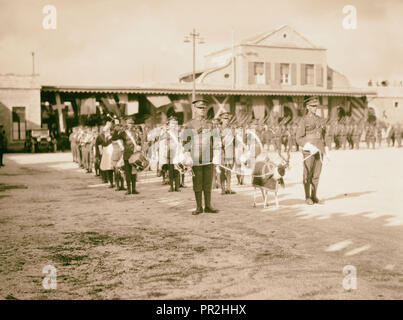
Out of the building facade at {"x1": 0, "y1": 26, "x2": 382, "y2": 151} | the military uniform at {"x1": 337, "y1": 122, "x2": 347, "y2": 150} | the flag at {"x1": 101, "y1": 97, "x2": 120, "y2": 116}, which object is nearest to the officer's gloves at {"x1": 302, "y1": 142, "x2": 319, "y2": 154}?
the building facade at {"x1": 0, "y1": 26, "x2": 382, "y2": 151}

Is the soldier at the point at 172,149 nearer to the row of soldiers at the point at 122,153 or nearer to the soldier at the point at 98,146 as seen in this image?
the row of soldiers at the point at 122,153

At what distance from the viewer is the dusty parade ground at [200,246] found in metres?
4.41

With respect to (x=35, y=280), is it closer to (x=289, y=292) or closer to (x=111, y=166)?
(x=289, y=292)

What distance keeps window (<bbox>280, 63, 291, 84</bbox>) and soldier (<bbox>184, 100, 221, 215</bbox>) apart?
34.9 metres

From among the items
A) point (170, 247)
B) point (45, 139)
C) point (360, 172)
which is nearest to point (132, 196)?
point (170, 247)

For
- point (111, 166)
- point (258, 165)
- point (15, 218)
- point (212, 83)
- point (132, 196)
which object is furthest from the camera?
point (212, 83)

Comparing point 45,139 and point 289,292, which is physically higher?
point 45,139

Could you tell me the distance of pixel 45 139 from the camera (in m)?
29.6

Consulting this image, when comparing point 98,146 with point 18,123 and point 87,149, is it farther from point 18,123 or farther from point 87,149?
point 18,123

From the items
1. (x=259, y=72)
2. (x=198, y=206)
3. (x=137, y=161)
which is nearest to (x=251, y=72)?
(x=259, y=72)

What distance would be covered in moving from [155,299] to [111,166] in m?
8.68

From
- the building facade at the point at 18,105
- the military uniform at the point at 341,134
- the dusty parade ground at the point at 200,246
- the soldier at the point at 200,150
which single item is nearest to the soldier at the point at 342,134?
the military uniform at the point at 341,134

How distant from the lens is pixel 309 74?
142 feet

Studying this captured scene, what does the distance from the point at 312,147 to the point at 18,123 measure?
25310 mm
